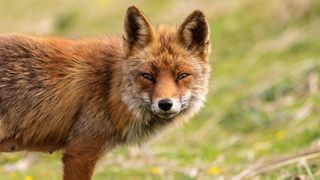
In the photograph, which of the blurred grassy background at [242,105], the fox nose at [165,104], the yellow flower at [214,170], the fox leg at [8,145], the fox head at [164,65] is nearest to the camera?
the fox nose at [165,104]

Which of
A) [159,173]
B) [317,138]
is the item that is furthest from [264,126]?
[159,173]

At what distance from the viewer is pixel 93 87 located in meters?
8.51

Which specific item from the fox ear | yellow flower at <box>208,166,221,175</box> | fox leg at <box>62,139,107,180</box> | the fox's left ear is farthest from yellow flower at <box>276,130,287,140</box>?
fox leg at <box>62,139,107,180</box>

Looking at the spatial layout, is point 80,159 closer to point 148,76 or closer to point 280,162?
point 148,76

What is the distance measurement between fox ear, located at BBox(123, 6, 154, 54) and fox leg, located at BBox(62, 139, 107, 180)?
3.77ft

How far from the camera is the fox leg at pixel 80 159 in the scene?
8.20 metres

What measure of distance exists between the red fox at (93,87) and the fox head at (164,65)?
1 centimetres

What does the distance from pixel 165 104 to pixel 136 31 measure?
3.45ft

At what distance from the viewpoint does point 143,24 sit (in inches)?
325

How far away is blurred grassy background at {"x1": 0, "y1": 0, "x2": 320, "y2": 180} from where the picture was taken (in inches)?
450

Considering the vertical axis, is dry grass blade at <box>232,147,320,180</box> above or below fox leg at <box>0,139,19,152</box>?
below

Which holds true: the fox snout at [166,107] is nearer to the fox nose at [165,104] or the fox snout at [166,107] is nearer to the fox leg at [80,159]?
the fox nose at [165,104]

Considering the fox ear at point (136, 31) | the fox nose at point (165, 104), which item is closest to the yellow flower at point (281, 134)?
the fox ear at point (136, 31)

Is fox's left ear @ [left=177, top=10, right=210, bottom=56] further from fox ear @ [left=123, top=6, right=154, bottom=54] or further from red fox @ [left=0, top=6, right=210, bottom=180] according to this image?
fox ear @ [left=123, top=6, right=154, bottom=54]
